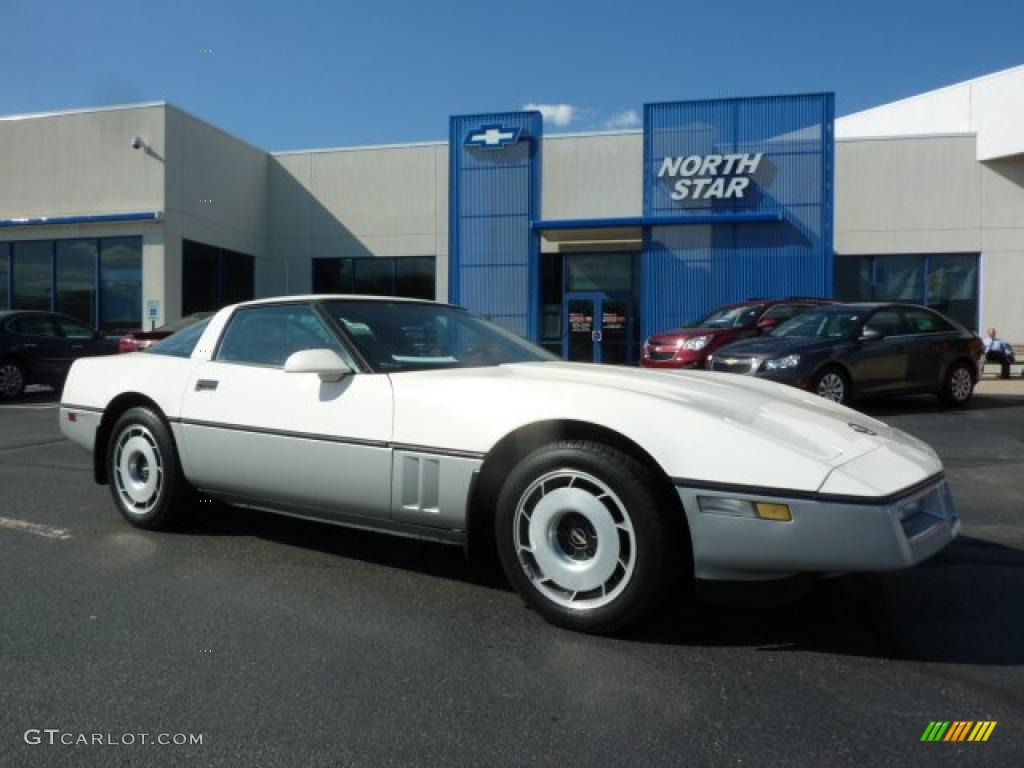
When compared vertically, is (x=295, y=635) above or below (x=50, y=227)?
below

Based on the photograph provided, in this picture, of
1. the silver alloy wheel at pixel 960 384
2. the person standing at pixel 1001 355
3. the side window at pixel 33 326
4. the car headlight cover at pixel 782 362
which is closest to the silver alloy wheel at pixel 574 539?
the car headlight cover at pixel 782 362

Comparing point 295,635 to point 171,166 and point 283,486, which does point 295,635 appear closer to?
point 283,486

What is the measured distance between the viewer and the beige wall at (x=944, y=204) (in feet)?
65.8

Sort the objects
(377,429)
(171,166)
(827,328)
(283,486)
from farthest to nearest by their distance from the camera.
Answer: (171,166) → (827,328) → (283,486) → (377,429)

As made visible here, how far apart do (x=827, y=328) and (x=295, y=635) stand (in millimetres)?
8659

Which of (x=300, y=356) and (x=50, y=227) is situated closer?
(x=300, y=356)

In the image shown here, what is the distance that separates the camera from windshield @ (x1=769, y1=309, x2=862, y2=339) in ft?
32.6

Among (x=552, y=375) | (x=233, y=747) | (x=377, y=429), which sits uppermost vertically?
(x=552, y=375)

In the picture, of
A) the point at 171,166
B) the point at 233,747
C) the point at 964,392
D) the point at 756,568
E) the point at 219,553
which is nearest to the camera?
the point at 233,747

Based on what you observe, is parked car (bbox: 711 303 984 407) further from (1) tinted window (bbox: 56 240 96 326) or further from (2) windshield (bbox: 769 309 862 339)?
(1) tinted window (bbox: 56 240 96 326)

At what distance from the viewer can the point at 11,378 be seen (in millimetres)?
12062

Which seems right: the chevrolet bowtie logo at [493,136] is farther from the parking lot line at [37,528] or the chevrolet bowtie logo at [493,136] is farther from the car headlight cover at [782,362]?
the parking lot line at [37,528]

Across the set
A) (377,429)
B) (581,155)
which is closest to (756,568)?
(377,429)

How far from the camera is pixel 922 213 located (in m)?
20.3
